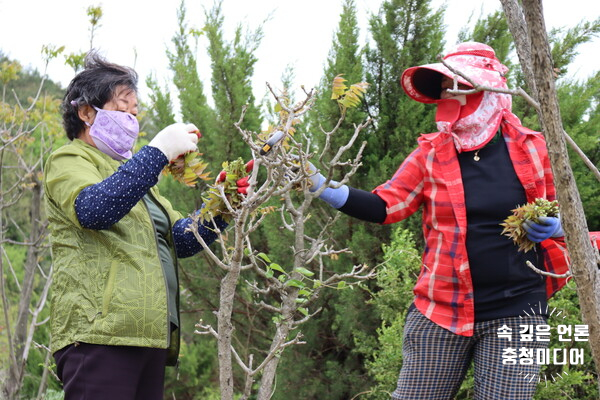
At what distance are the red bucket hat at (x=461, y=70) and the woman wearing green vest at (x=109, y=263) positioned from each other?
3.40 ft

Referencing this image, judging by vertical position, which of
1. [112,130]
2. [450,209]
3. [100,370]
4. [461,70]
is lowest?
[100,370]

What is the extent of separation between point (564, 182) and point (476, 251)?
3.97 feet

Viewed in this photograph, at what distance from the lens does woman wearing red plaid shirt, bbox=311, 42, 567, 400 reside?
236 centimetres

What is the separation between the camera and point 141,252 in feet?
6.66

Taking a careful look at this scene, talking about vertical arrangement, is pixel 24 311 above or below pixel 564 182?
below

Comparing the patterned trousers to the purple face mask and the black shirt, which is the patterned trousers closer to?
the black shirt

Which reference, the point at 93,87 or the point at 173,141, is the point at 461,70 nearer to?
the point at 173,141

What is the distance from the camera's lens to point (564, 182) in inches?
48.2

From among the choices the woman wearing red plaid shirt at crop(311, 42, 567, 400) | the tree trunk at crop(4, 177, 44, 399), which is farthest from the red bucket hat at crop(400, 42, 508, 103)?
the tree trunk at crop(4, 177, 44, 399)

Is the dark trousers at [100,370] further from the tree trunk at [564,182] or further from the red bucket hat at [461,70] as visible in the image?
the red bucket hat at [461,70]

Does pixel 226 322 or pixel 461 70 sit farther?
pixel 461 70

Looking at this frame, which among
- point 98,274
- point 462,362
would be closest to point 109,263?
point 98,274

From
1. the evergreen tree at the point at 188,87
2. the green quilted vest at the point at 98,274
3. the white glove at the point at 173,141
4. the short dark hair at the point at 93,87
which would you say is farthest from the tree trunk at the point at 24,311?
the white glove at the point at 173,141

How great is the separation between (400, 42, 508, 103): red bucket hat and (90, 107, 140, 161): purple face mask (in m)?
1.10
